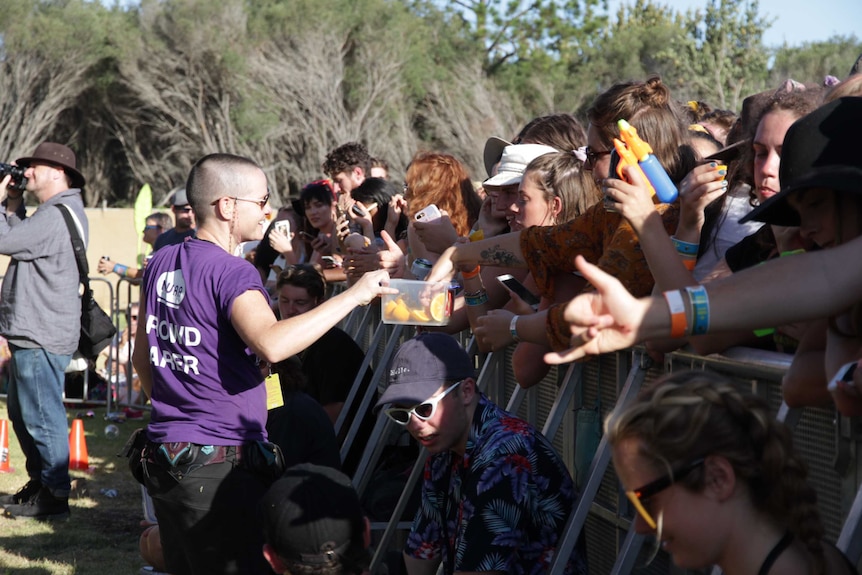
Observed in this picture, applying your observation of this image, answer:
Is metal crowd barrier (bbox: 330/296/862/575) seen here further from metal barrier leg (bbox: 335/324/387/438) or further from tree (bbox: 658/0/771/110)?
tree (bbox: 658/0/771/110)

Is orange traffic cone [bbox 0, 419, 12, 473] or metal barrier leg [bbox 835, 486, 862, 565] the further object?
orange traffic cone [bbox 0, 419, 12, 473]

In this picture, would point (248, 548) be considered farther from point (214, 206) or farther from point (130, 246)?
point (130, 246)

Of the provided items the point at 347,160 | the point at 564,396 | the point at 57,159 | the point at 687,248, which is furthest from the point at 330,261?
the point at 687,248

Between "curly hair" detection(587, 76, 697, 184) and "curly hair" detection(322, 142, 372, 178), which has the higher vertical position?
"curly hair" detection(587, 76, 697, 184)

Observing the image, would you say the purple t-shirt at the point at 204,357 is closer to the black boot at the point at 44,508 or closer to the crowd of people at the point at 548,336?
the crowd of people at the point at 548,336

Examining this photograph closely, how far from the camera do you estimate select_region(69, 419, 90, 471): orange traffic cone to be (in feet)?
29.7

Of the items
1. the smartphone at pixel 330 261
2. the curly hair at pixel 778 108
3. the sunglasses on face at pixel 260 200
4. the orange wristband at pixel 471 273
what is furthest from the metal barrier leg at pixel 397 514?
the smartphone at pixel 330 261

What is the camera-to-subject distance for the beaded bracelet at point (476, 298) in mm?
4515

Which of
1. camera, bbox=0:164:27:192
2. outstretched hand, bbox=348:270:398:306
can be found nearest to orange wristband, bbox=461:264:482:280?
outstretched hand, bbox=348:270:398:306

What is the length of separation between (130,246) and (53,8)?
53.3 feet

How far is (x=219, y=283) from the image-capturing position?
3.90 meters

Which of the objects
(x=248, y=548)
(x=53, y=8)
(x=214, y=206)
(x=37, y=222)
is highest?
(x=53, y=8)

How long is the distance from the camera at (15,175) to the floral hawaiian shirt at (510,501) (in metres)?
5.54

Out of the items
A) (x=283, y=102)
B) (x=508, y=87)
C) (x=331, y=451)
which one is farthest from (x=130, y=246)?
(x=331, y=451)
